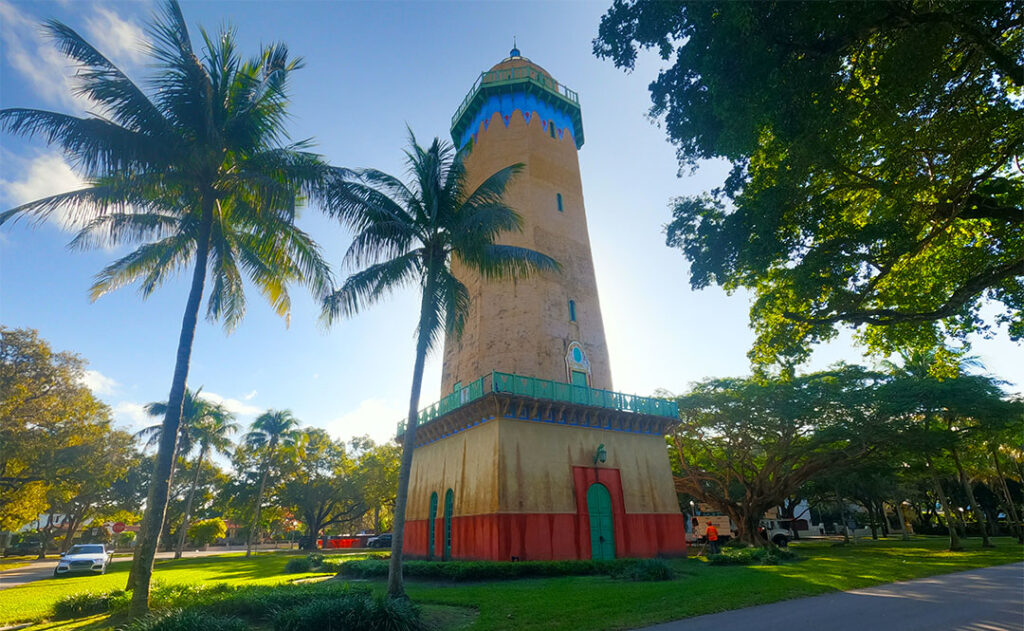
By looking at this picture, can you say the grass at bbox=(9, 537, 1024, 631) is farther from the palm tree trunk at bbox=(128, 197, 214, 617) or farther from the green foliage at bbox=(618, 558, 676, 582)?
the palm tree trunk at bbox=(128, 197, 214, 617)

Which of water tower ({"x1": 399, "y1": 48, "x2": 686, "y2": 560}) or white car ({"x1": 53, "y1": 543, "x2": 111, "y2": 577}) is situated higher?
water tower ({"x1": 399, "y1": 48, "x2": 686, "y2": 560})

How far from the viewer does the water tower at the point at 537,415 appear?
778 inches

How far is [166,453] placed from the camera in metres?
11.4

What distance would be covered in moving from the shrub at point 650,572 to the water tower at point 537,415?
455 centimetres

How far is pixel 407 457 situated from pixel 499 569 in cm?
658

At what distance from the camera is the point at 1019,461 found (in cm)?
4006

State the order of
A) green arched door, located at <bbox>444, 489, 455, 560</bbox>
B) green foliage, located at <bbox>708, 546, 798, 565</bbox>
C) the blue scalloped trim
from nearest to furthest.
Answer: green foliage, located at <bbox>708, 546, 798, 565</bbox> → green arched door, located at <bbox>444, 489, 455, 560</bbox> → the blue scalloped trim

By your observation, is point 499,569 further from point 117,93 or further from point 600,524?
point 117,93

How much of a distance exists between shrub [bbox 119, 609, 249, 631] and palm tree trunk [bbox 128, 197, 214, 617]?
2220 millimetres

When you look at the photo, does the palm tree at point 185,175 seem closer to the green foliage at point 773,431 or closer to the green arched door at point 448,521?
the green arched door at point 448,521

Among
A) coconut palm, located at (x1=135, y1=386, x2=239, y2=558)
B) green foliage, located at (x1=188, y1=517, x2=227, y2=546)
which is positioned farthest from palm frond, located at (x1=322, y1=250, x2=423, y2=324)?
green foliage, located at (x1=188, y1=517, x2=227, y2=546)

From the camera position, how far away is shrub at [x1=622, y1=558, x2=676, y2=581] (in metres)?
14.9

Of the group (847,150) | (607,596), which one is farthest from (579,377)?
(847,150)

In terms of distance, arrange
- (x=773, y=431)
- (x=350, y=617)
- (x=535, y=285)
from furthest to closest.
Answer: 1. (x=773, y=431)
2. (x=535, y=285)
3. (x=350, y=617)
